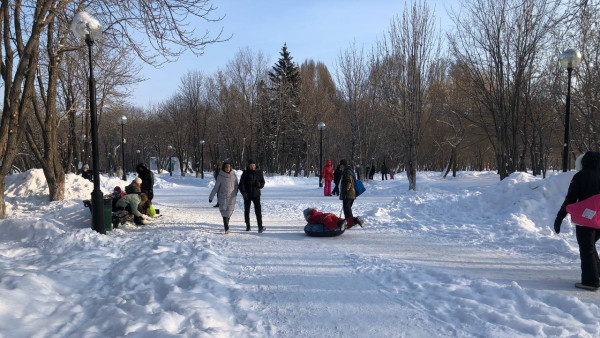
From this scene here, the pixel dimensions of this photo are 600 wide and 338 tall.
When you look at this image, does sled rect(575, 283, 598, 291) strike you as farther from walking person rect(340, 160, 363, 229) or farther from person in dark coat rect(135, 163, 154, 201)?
person in dark coat rect(135, 163, 154, 201)

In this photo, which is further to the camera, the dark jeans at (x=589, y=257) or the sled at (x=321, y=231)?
the sled at (x=321, y=231)

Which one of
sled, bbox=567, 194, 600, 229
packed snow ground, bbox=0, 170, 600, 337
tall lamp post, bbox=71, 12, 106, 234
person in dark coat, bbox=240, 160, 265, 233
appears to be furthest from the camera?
person in dark coat, bbox=240, 160, 265, 233

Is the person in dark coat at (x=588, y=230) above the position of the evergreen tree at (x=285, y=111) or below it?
below

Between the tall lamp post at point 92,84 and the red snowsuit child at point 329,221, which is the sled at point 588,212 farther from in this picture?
the tall lamp post at point 92,84

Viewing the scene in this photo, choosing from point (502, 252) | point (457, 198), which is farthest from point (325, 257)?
point (457, 198)

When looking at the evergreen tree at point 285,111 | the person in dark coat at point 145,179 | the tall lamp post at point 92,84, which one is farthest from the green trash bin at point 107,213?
the evergreen tree at point 285,111

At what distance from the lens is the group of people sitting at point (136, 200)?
9453 mm

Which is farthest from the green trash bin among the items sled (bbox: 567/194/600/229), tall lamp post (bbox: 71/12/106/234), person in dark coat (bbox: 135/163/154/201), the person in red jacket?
the person in red jacket

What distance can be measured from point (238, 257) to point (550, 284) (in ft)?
15.1

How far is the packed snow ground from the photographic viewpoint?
359cm

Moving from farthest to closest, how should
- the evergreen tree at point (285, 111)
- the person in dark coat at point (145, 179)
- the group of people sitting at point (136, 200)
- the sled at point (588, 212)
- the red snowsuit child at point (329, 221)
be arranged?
the evergreen tree at point (285, 111)
the person in dark coat at point (145, 179)
the group of people sitting at point (136, 200)
the red snowsuit child at point (329, 221)
the sled at point (588, 212)

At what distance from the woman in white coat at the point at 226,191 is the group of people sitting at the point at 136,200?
8.01ft

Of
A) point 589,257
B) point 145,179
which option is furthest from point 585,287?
point 145,179

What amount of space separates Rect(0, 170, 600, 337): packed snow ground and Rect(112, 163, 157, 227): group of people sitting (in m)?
0.46
